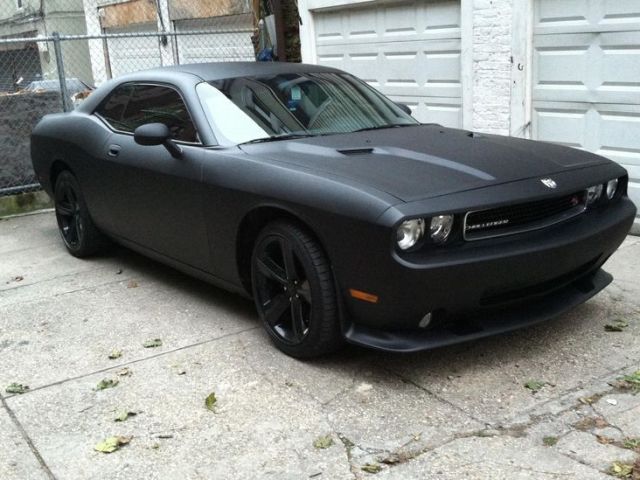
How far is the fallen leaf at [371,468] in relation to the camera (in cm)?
307

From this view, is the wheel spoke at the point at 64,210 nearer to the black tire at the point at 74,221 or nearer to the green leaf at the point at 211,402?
the black tire at the point at 74,221

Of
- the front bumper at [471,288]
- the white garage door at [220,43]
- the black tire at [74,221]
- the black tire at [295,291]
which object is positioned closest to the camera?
the front bumper at [471,288]

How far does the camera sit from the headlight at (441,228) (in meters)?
3.50

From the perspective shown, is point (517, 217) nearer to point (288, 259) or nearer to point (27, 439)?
point (288, 259)

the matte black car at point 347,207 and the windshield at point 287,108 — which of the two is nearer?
the matte black car at point 347,207

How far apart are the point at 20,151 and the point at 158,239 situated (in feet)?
14.4

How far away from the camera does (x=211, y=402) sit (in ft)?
12.1

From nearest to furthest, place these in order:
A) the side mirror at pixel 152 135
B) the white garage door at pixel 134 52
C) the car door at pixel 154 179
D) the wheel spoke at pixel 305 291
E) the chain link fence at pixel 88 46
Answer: the wheel spoke at pixel 305 291
the side mirror at pixel 152 135
the car door at pixel 154 179
the chain link fence at pixel 88 46
the white garage door at pixel 134 52

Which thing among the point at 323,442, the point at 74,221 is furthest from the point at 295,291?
the point at 74,221

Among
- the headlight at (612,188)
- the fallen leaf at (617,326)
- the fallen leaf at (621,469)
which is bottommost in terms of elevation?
the fallen leaf at (617,326)

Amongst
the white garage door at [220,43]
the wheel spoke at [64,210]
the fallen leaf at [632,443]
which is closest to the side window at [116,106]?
the wheel spoke at [64,210]

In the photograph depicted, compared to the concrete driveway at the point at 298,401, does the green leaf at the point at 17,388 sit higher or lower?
higher

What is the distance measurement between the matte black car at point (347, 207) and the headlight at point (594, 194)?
0.01 m

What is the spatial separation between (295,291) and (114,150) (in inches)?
85.5
